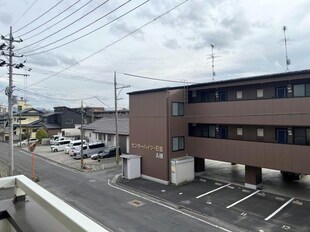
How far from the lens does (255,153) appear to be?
57.8 feet

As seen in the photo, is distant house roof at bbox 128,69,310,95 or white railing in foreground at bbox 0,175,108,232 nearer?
white railing in foreground at bbox 0,175,108,232

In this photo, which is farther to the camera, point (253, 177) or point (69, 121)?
point (69, 121)

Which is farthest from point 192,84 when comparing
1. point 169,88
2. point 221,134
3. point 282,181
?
point 282,181

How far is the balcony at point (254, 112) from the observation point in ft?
50.8

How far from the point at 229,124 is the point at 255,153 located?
10.6 feet

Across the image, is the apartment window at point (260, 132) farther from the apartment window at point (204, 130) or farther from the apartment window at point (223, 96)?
the apartment window at point (204, 130)

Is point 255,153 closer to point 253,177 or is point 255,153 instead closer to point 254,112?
point 253,177

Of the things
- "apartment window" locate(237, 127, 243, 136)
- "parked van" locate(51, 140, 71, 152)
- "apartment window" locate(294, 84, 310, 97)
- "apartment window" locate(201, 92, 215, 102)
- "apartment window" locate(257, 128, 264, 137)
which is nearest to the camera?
"apartment window" locate(294, 84, 310, 97)

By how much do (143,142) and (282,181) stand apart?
39.6ft

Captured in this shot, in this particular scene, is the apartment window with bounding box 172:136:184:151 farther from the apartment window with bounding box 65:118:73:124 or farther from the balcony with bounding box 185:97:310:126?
the apartment window with bounding box 65:118:73:124

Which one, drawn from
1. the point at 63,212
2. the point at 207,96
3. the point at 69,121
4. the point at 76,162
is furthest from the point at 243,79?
the point at 69,121

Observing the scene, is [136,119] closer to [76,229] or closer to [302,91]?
[302,91]

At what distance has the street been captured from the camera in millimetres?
13180

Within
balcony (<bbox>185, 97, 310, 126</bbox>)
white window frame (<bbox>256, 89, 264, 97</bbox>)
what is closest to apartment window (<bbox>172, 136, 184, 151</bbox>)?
balcony (<bbox>185, 97, 310, 126</bbox>)
